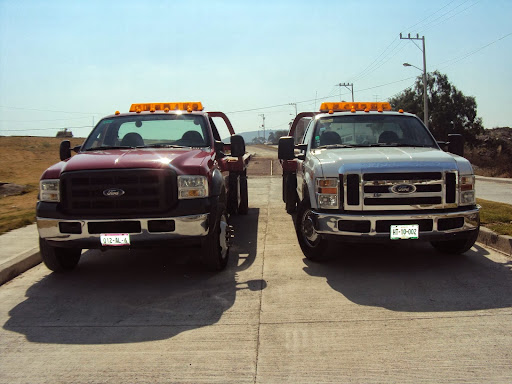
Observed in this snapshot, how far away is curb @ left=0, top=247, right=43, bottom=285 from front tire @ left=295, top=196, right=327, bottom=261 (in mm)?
3650

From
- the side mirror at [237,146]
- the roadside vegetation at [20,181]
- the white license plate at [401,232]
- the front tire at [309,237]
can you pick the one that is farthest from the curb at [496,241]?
the roadside vegetation at [20,181]

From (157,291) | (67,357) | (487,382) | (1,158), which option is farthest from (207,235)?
(1,158)

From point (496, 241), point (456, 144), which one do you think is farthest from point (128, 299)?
point (496, 241)

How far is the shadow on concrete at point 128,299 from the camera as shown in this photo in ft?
14.3

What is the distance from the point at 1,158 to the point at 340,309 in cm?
3263

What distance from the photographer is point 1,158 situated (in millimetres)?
32156

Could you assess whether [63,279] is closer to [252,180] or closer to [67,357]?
[67,357]

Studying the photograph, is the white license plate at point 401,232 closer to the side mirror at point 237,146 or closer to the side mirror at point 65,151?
the side mirror at point 237,146

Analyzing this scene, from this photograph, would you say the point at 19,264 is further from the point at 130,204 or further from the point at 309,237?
the point at 309,237

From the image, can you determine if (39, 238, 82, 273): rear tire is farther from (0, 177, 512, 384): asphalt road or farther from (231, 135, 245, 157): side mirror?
(231, 135, 245, 157): side mirror

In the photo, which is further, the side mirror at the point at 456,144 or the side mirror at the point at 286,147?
the side mirror at the point at 286,147

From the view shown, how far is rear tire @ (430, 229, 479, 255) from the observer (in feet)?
19.9

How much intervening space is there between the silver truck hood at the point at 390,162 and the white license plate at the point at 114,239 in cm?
239

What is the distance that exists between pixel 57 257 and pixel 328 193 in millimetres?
3373
